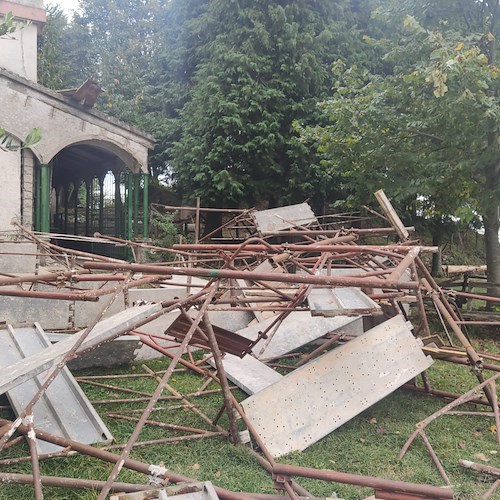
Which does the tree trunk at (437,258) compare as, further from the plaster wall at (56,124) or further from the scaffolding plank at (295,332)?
the scaffolding plank at (295,332)

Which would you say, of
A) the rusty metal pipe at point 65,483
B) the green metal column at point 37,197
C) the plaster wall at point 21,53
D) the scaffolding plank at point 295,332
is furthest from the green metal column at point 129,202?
the rusty metal pipe at point 65,483

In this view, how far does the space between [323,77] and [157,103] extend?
862cm

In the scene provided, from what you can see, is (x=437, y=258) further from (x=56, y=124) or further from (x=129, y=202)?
(x=56, y=124)

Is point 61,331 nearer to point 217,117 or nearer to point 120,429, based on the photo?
point 120,429

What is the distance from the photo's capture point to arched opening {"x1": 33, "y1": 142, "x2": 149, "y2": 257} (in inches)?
504

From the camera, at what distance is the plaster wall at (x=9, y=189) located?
11.5 metres

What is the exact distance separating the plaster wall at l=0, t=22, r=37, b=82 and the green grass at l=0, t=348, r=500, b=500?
11205 mm

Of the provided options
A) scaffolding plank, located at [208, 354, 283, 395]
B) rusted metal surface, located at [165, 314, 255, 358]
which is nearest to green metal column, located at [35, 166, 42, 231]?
scaffolding plank, located at [208, 354, 283, 395]

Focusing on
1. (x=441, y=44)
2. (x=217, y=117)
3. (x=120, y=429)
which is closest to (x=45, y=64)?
(x=217, y=117)

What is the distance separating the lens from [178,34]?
2050 cm

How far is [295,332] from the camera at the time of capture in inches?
275

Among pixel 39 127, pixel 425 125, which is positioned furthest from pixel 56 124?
pixel 425 125

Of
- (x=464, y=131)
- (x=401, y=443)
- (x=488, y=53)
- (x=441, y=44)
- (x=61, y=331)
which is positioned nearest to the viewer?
(x=401, y=443)

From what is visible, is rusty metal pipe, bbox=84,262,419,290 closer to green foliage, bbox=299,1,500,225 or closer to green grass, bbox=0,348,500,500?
green grass, bbox=0,348,500,500
